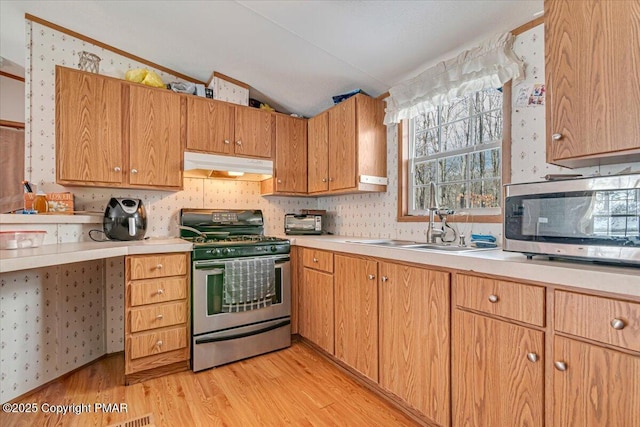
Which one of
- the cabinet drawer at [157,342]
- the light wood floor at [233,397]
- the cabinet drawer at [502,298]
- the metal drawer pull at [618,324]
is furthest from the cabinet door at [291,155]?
the metal drawer pull at [618,324]

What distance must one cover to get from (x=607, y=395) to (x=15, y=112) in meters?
5.02

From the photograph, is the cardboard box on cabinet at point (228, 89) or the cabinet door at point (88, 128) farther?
the cardboard box on cabinet at point (228, 89)

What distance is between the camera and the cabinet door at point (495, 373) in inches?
44.5

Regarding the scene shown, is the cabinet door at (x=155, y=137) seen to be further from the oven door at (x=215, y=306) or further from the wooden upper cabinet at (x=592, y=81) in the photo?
the wooden upper cabinet at (x=592, y=81)

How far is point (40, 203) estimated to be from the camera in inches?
85.0

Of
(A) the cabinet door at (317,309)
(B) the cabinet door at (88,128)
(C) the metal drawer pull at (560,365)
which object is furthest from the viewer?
(A) the cabinet door at (317,309)

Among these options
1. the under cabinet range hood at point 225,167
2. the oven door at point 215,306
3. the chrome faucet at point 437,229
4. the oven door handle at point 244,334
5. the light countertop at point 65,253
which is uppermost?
the under cabinet range hood at point 225,167

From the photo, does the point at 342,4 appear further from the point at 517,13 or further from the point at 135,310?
the point at 135,310

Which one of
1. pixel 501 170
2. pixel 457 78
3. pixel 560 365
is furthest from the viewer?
pixel 457 78

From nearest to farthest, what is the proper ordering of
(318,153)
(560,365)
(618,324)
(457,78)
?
(618,324), (560,365), (457,78), (318,153)

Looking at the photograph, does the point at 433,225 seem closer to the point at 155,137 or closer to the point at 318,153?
the point at 318,153

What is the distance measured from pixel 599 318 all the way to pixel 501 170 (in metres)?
1.07

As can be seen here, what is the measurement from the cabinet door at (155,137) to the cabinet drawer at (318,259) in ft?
4.08

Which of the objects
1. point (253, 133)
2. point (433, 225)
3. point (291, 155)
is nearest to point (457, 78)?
point (433, 225)
